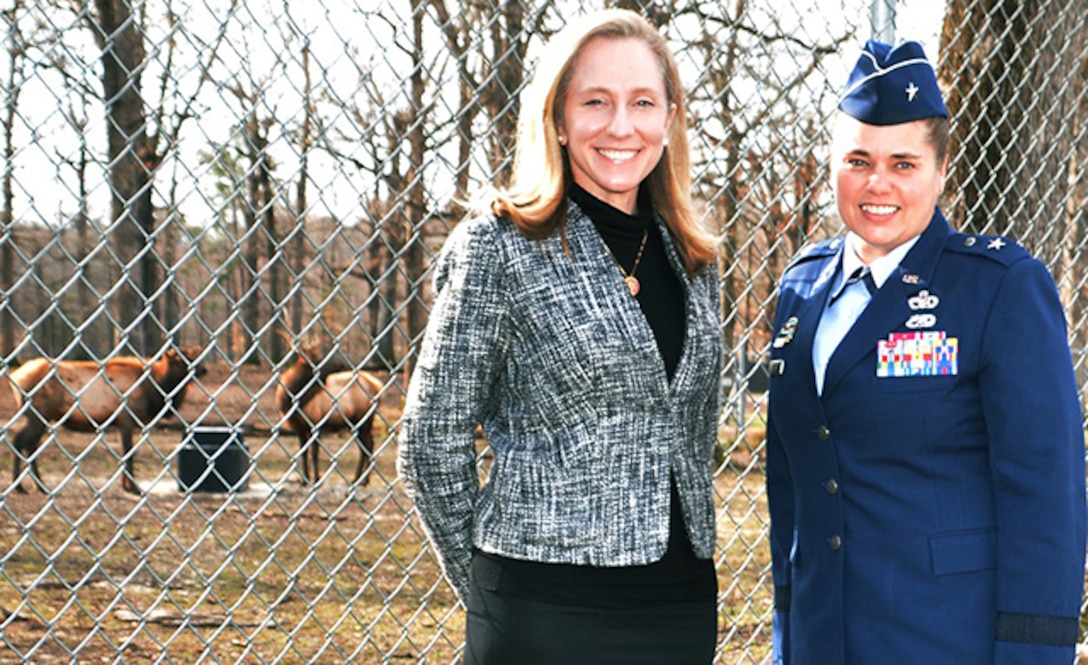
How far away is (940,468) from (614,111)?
79 cm

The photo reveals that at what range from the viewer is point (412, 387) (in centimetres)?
182

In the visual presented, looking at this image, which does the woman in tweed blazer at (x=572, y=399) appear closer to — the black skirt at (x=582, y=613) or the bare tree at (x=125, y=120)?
the black skirt at (x=582, y=613)

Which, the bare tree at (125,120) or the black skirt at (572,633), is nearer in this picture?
the black skirt at (572,633)

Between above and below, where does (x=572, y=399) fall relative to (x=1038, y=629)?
above

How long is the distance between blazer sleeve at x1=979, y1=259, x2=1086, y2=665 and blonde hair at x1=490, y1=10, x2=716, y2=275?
58 centimetres

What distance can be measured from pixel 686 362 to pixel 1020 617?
653 mm

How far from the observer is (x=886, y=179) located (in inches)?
65.4

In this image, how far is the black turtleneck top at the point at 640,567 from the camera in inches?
70.0

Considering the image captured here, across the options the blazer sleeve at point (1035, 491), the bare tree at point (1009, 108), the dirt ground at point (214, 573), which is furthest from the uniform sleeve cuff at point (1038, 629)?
the bare tree at point (1009, 108)

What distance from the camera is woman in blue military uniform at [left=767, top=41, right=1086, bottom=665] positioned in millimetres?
1527

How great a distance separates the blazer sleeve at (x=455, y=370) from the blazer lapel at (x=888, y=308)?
56cm

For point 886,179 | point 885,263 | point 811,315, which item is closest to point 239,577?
point 811,315

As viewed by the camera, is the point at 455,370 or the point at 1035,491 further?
the point at 455,370

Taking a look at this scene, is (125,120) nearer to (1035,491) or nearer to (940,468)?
(940,468)
